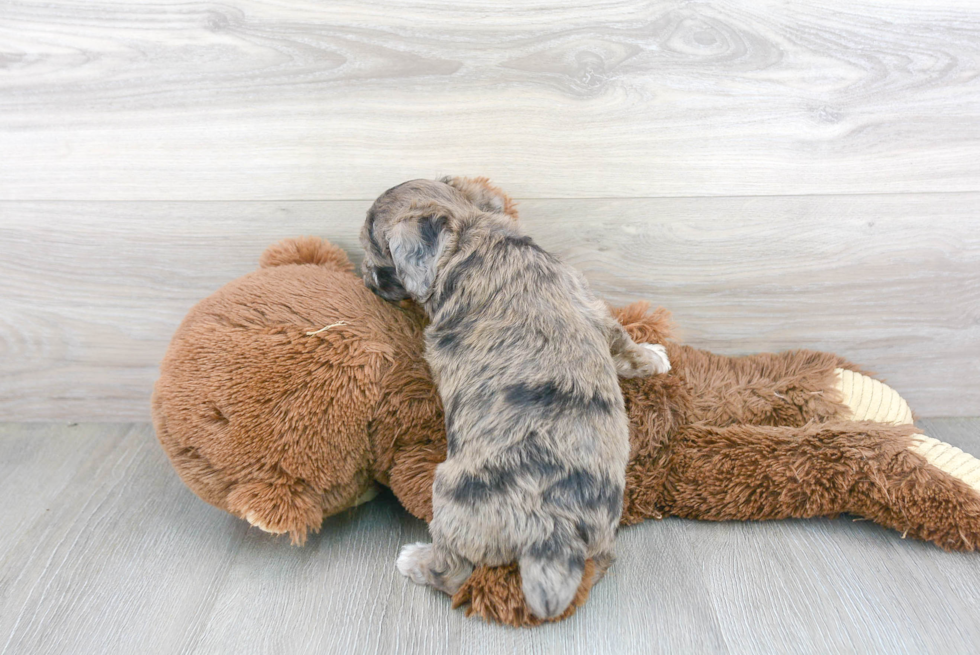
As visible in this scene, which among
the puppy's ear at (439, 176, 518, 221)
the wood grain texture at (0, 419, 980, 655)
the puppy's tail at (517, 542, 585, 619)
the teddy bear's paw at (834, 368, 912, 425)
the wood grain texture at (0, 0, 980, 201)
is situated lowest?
the wood grain texture at (0, 419, 980, 655)

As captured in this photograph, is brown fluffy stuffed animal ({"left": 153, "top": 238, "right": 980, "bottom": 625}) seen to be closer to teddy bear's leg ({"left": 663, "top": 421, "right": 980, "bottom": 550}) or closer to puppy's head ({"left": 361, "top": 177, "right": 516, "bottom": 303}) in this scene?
teddy bear's leg ({"left": 663, "top": 421, "right": 980, "bottom": 550})

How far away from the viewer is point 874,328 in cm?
219

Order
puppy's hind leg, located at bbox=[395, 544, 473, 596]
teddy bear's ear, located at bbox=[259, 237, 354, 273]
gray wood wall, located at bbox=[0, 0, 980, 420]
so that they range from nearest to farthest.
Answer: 1. puppy's hind leg, located at bbox=[395, 544, 473, 596]
2. gray wood wall, located at bbox=[0, 0, 980, 420]
3. teddy bear's ear, located at bbox=[259, 237, 354, 273]

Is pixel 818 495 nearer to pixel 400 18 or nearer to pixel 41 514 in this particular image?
pixel 400 18

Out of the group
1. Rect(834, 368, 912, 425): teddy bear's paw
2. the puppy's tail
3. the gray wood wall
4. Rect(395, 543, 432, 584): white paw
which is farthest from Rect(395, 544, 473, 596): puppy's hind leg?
Rect(834, 368, 912, 425): teddy bear's paw

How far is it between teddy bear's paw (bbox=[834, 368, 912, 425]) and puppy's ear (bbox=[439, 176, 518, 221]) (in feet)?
3.75

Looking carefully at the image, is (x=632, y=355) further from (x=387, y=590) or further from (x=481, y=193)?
(x=387, y=590)

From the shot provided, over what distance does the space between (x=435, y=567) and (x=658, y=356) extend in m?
0.82

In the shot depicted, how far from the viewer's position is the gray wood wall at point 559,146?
189 centimetres

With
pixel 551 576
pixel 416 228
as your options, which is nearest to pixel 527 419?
pixel 551 576

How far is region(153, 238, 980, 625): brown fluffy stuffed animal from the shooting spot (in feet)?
5.62

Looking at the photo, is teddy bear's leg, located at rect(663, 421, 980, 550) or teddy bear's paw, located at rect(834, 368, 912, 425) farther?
teddy bear's paw, located at rect(834, 368, 912, 425)

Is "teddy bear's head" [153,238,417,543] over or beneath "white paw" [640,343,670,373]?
beneath

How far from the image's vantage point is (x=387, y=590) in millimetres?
1674
